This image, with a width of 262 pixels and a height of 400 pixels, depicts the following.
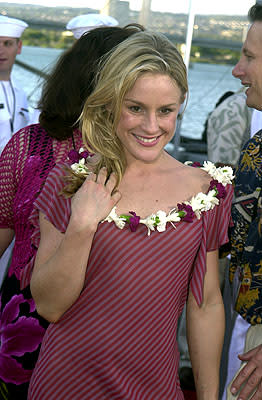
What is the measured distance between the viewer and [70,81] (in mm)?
2195

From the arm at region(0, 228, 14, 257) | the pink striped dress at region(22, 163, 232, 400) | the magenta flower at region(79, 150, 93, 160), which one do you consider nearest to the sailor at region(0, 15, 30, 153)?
the arm at region(0, 228, 14, 257)

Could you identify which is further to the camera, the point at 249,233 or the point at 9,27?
the point at 9,27

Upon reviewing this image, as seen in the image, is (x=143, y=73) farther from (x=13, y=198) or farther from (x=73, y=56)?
(x=13, y=198)

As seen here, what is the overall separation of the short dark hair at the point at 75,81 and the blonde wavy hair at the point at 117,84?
43cm

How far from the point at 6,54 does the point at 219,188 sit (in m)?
3.15

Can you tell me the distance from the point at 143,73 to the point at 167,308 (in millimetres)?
644

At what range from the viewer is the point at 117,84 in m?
1.58

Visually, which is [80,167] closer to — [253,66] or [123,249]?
[123,249]

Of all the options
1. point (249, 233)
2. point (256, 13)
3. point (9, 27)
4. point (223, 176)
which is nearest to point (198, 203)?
point (223, 176)

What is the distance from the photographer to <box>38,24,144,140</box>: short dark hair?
2172 mm

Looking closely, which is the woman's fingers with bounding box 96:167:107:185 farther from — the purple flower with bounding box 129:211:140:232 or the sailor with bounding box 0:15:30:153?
the sailor with bounding box 0:15:30:153

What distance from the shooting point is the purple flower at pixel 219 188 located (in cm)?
176

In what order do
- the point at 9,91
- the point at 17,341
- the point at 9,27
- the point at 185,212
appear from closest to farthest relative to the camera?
the point at 185,212, the point at 17,341, the point at 9,91, the point at 9,27

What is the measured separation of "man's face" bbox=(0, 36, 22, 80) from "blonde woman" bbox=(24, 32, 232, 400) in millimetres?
2923
